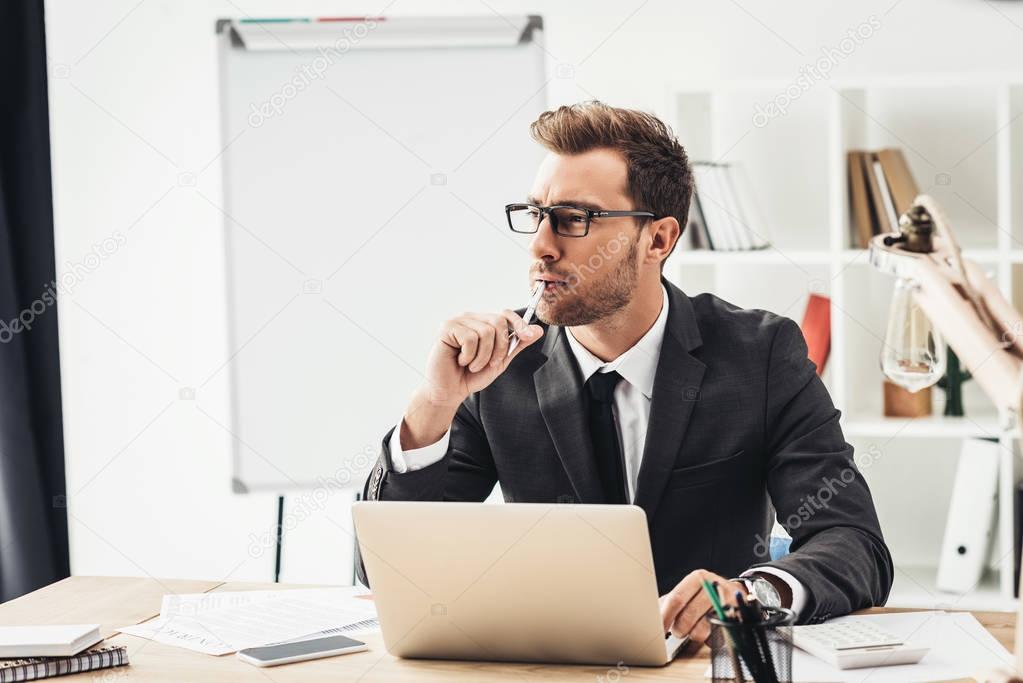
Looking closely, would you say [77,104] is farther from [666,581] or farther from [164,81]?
[666,581]

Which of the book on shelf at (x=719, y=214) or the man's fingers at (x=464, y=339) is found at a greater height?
the book on shelf at (x=719, y=214)

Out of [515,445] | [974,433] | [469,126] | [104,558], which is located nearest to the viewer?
[515,445]

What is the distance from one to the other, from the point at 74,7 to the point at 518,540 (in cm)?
277

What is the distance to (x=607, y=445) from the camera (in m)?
1.80

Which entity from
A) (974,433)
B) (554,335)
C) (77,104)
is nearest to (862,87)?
(974,433)

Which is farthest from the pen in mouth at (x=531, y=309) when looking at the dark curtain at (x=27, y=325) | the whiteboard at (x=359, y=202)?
the dark curtain at (x=27, y=325)

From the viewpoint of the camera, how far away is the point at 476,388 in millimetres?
1690

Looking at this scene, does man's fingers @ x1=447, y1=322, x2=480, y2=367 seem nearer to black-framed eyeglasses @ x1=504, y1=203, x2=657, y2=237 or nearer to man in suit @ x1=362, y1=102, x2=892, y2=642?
man in suit @ x1=362, y1=102, x2=892, y2=642

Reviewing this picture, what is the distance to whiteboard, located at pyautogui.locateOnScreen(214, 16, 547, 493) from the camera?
3166 mm

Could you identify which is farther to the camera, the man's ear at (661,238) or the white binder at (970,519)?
the white binder at (970,519)

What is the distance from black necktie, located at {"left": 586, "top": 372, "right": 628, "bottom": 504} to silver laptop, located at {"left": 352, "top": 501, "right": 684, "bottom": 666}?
0.49 m

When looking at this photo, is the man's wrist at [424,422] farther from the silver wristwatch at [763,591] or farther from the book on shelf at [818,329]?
the book on shelf at [818,329]

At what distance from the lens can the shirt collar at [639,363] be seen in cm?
182

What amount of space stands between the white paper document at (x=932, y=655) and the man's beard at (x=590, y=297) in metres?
0.61
